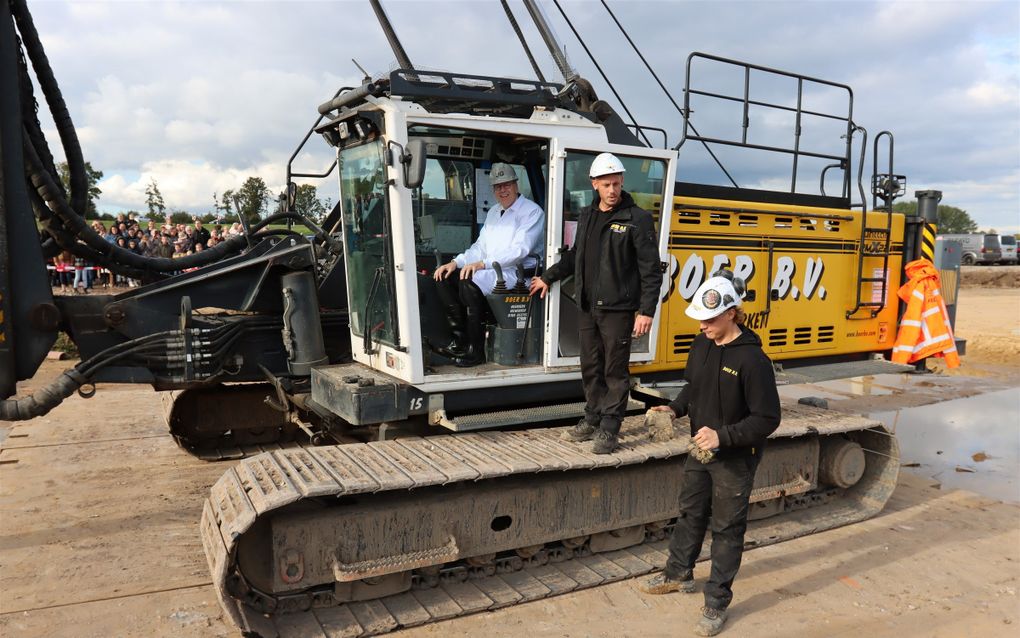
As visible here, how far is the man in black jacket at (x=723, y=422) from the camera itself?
3967mm

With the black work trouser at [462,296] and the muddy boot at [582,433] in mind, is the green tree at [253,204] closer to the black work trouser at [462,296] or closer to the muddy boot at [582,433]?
the black work trouser at [462,296]

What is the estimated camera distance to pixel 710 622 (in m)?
4.17

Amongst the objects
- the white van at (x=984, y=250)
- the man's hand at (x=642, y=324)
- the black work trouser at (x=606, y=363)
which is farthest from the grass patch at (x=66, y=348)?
the white van at (x=984, y=250)

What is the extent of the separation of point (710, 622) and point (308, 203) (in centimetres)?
486

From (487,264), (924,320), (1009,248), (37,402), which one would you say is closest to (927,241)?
(924,320)

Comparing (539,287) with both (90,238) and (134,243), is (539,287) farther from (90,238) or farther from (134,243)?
(134,243)

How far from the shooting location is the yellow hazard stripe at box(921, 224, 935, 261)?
7082mm

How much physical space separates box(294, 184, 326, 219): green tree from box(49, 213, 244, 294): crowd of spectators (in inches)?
190

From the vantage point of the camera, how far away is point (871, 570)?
5102 mm

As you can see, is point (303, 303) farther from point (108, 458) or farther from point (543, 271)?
point (108, 458)

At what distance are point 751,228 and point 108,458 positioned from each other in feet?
19.9

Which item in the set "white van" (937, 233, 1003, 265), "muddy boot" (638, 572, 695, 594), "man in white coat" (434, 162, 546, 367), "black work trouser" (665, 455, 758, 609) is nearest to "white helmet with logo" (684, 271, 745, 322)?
"black work trouser" (665, 455, 758, 609)

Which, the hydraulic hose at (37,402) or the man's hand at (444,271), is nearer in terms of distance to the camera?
the hydraulic hose at (37,402)

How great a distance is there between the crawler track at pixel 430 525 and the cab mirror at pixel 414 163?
63.2 inches
